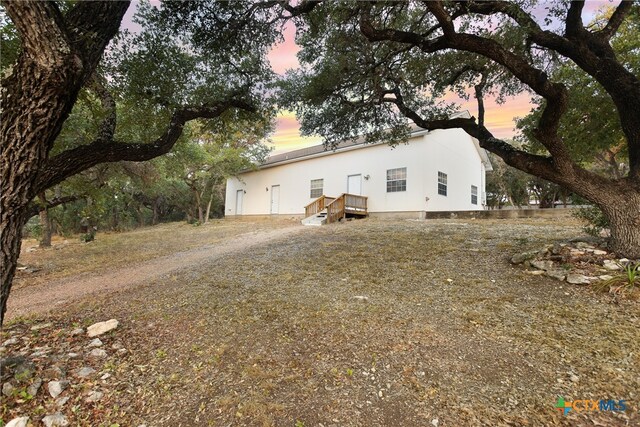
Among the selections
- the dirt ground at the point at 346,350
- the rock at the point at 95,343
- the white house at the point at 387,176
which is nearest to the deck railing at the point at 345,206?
the white house at the point at 387,176

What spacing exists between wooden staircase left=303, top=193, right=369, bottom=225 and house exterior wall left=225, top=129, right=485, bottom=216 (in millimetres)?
599

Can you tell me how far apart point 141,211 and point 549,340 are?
2640 centimetres

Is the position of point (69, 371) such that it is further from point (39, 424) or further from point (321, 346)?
point (321, 346)

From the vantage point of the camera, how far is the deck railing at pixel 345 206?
12805 millimetres

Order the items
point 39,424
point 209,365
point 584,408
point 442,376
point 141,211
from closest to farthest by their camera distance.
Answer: point 39,424, point 584,408, point 442,376, point 209,365, point 141,211

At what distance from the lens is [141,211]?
23.4m

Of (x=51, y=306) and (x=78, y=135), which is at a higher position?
(x=78, y=135)

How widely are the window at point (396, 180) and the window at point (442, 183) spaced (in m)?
1.70

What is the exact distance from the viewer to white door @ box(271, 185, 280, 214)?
18.4 meters

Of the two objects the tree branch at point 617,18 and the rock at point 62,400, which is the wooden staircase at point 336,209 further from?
the rock at point 62,400

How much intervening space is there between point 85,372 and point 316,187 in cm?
1427

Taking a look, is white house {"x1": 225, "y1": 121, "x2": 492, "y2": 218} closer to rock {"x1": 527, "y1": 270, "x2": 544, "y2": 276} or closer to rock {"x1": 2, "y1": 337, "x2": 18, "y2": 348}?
rock {"x1": 527, "y1": 270, "x2": 544, "y2": 276}

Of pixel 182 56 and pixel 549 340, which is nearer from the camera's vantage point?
pixel 549 340

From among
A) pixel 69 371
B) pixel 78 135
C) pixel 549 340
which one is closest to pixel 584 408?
pixel 549 340
